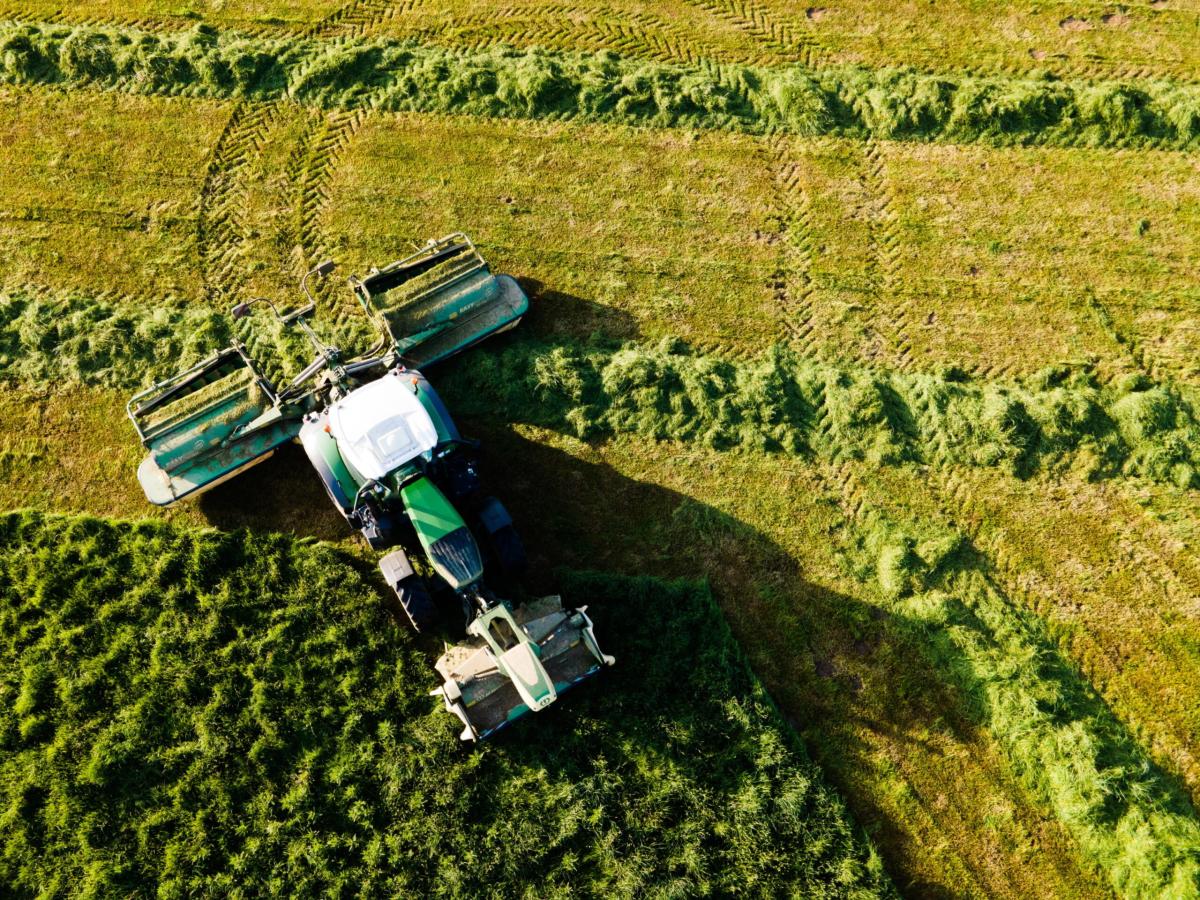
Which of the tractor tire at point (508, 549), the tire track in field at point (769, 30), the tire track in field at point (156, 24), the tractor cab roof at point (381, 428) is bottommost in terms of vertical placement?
the tractor tire at point (508, 549)

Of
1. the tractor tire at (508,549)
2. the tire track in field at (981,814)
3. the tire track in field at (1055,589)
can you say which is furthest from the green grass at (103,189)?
the tire track in field at (981,814)

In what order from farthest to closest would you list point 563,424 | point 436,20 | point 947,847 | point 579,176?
point 436,20 → point 579,176 → point 563,424 → point 947,847

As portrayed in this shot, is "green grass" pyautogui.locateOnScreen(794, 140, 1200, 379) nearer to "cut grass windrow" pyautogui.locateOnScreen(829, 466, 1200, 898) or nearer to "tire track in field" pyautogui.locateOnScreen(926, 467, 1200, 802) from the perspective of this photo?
"tire track in field" pyautogui.locateOnScreen(926, 467, 1200, 802)

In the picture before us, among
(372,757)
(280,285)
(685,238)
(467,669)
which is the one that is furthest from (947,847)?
(280,285)

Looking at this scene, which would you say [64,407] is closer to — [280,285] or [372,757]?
[280,285]

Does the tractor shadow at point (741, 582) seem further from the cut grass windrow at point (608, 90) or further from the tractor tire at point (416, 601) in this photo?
the cut grass windrow at point (608, 90)

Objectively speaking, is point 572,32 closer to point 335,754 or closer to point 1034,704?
point 335,754
